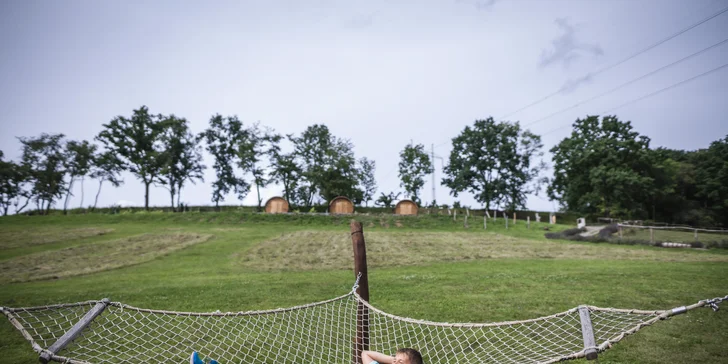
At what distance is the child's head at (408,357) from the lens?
3.55 m

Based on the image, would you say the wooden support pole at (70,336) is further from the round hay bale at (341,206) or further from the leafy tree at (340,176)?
the leafy tree at (340,176)

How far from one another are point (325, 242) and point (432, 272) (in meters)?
8.05

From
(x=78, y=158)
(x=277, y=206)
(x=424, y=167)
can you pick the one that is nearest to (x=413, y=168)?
(x=424, y=167)

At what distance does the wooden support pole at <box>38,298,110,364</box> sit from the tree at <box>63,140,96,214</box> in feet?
159

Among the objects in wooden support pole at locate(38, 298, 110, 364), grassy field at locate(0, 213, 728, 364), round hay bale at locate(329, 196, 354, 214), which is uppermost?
round hay bale at locate(329, 196, 354, 214)

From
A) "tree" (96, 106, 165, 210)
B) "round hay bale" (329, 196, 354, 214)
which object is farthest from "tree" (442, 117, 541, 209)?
"tree" (96, 106, 165, 210)

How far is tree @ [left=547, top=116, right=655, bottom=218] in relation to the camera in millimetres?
32625

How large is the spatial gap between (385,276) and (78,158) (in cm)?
4591

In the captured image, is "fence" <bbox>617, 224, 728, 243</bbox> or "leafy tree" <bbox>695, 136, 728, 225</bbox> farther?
"leafy tree" <bbox>695, 136, 728, 225</bbox>

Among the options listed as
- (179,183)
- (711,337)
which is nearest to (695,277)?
(711,337)

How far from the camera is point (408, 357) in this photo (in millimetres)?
3574

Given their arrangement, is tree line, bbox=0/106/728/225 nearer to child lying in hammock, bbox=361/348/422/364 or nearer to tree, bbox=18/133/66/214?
tree, bbox=18/133/66/214

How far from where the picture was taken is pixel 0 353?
525cm

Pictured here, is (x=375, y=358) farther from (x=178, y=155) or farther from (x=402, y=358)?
(x=178, y=155)
